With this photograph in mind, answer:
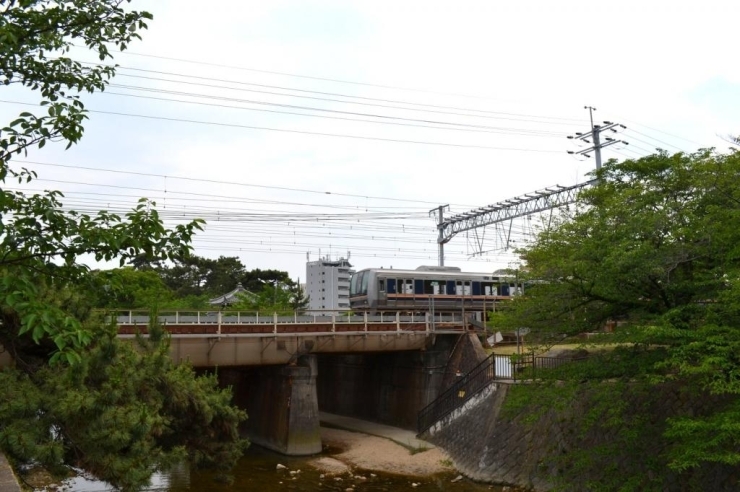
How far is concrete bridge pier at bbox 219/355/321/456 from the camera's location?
86.6 ft

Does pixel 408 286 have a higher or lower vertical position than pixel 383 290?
higher

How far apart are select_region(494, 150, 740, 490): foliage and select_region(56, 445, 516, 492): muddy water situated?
6.78m

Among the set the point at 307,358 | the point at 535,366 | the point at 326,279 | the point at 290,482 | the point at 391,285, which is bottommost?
the point at 290,482

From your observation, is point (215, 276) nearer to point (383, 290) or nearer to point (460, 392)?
point (383, 290)

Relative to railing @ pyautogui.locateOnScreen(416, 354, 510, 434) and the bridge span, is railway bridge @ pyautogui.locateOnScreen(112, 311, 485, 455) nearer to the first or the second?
the bridge span

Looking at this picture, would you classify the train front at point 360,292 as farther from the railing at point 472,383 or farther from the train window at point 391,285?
the railing at point 472,383

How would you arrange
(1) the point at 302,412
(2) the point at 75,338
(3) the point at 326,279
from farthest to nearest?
(3) the point at 326,279
(1) the point at 302,412
(2) the point at 75,338

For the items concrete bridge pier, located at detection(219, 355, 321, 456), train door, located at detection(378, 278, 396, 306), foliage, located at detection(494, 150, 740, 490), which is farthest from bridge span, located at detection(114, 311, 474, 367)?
foliage, located at detection(494, 150, 740, 490)

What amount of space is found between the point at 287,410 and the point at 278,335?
333cm

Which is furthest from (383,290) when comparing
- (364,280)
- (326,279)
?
(326,279)

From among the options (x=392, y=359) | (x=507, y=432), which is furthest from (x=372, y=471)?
(x=392, y=359)

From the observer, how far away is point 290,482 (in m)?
22.0

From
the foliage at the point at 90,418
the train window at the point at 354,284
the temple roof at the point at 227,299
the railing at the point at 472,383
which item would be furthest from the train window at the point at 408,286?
the temple roof at the point at 227,299

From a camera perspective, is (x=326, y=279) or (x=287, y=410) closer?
(x=287, y=410)
